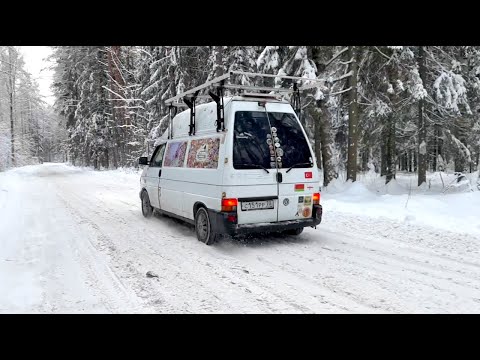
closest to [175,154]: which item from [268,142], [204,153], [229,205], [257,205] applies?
[204,153]

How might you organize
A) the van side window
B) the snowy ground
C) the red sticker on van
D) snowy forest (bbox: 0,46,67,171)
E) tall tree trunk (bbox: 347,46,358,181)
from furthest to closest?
1. snowy forest (bbox: 0,46,67,171)
2. tall tree trunk (bbox: 347,46,358,181)
3. the van side window
4. the red sticker on van
5. the snowy ground

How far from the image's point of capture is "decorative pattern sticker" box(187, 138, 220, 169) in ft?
22.6

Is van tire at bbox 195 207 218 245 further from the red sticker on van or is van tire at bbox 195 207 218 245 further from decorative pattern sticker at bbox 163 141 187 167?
the red sticker on van

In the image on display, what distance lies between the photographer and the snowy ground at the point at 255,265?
416 cm

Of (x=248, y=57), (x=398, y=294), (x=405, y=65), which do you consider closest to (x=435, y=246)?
(x=398, y=294)

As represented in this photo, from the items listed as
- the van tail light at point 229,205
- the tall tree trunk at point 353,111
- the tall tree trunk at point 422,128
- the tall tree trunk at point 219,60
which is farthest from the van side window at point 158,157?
the tall tree trunk at point 422,128

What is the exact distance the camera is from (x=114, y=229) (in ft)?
27.6

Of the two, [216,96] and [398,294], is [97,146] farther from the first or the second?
[398,294]

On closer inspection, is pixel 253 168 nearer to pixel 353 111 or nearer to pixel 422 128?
pixel 353 111

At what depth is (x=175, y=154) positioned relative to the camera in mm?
8742

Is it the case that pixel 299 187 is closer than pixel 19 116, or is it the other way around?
pixel 299 187

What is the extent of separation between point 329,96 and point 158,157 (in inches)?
346

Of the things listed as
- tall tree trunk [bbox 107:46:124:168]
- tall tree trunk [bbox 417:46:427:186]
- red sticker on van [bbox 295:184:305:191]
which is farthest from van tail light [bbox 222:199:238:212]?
tall tree trunk [bbox 107:46:124:168]

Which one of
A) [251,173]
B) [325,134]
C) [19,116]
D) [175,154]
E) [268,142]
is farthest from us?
[19,116]
